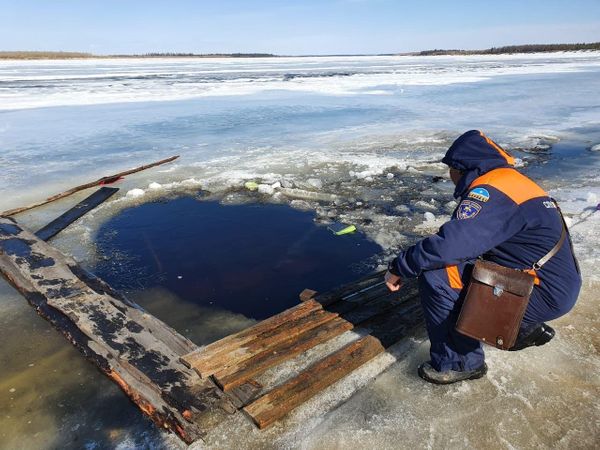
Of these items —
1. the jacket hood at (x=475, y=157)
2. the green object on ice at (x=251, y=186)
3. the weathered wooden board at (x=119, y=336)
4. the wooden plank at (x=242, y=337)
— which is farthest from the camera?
the green object on ice at (x=251, y=186)

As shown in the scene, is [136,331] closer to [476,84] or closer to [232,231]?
[232,231]

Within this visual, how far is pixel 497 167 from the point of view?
2.23 meters

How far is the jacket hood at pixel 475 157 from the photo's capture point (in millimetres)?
2238

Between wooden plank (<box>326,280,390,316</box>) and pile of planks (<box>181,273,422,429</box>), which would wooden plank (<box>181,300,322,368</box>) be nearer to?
pile of planks (<box>181,273,422,429</box>)

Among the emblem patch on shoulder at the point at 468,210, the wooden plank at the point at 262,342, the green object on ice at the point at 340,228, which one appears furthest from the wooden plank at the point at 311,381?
the green object on ice at the point at 340,228

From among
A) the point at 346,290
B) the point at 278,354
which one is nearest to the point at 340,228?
the point at 346,290

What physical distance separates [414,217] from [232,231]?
7.74 ft

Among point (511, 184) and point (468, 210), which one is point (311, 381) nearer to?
point (468, 210)

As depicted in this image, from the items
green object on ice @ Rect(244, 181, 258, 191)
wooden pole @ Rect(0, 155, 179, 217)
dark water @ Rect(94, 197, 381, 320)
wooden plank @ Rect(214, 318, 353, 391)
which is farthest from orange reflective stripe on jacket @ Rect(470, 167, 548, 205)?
wooden pole @ Rect(0, 155, 179, 217)

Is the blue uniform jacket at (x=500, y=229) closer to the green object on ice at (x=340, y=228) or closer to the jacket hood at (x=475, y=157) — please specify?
the jacket hood at (x=475, y=157)

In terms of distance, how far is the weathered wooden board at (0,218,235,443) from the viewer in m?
2.49

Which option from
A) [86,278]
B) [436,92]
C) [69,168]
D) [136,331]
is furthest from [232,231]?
[436,92]

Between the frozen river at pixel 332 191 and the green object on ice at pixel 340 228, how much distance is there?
0.17 meters

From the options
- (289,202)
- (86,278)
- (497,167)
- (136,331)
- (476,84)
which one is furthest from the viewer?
(476,84)
